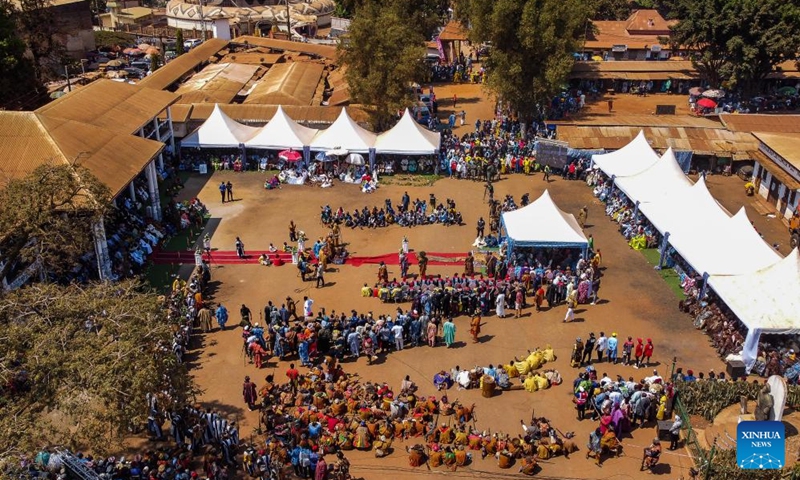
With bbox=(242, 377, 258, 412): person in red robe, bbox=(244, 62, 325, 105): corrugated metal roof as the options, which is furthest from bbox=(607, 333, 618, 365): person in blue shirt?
bbox=(244, 62, 325, 105): corrugated metal roof

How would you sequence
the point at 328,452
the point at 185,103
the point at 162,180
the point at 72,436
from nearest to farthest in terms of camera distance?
the point at 72,436
the point at 328,452
the point at 162,180
the point at 185,103

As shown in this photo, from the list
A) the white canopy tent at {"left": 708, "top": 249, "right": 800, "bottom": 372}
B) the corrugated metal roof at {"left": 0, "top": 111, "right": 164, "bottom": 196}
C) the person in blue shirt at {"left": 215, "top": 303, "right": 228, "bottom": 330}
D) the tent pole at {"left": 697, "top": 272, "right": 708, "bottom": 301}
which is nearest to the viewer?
the white canopy tent at {"left": 708, "top": 249, "right": 800, "bottom": 372}

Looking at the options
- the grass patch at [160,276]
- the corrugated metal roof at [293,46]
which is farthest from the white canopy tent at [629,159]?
the corrugated metal roof at [293,46]

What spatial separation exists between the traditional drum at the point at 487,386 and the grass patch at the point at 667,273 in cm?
910

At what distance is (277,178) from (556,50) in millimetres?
17071

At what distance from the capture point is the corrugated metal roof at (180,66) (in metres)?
45.6

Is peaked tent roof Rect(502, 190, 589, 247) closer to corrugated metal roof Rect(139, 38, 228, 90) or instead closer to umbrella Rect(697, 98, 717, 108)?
umbrella Rect(697, 98, 717, 108)

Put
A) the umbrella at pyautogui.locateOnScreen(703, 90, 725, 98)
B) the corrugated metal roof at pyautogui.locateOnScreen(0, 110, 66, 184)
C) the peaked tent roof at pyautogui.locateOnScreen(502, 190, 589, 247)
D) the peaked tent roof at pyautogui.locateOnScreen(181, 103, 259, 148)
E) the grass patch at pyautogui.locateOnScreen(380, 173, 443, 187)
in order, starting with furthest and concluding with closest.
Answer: the umbrella at pyautogui.locateOnScreen(703, 90, 725, 98) → the peaked tent roof at pyautogui.locateOnScreen(181, 103, 259, 148) → the grass patch at pyautogui.locateOnScreen(380, 173, 443, 187) → the peaked tent roof at pyautogui.locateOnScreen(502, 190, 589, 247) → the corrugated metal roof at pyautogui.locateOnScreen(0, 110, 66, 184)

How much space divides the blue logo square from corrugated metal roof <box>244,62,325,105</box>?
33.7 m

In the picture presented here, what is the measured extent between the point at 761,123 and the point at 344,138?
22.5 metres

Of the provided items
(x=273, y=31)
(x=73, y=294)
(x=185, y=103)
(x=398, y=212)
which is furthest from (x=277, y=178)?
(x=273, y=31)

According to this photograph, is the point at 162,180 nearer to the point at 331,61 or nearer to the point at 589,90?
the point at 331,61

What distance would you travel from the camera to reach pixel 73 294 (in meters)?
15.7

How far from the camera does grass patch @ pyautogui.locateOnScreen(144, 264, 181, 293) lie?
25281 mm
